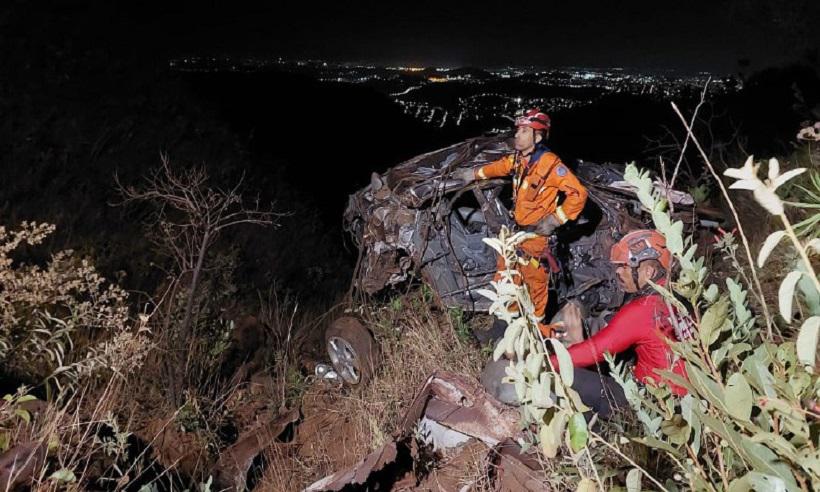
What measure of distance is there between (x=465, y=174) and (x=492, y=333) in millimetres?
1557

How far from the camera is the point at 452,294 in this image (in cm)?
654

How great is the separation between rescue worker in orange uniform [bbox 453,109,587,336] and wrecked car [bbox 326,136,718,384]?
249 millimetres

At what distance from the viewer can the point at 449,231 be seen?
260 inches

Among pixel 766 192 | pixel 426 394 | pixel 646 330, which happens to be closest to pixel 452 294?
pixel 426 394

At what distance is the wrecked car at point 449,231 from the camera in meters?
6.41

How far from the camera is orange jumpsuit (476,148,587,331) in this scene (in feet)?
19.6

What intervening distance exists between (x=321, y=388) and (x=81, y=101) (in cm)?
1149

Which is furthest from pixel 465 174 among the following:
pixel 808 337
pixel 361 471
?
pixel 808 337

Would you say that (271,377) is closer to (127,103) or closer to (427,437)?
(427,437)

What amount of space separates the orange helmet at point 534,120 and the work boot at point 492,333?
181 centimetres

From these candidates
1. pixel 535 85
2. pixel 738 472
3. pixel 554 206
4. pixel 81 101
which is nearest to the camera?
pixel 738 472

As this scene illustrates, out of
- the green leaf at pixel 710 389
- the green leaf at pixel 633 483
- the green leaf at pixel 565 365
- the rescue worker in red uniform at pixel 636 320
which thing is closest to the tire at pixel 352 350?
the rescue worker in red uniform at pixel 636 320

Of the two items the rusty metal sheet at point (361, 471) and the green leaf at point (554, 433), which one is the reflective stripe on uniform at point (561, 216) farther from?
the green leaf at point (554, 433)

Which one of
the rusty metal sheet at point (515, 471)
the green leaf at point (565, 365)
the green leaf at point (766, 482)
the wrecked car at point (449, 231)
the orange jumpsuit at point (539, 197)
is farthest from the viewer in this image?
the wrecked car at point (449, 231)
